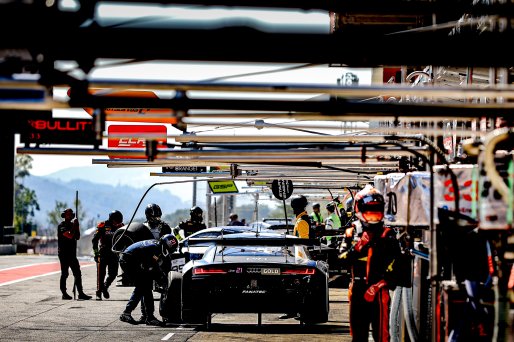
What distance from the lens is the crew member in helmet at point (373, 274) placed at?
9.62 m

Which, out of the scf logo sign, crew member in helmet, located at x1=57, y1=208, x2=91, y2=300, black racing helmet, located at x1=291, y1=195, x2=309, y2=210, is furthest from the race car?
crew member in helmet, located at x1=57, y1=208, x2=91, y2=300

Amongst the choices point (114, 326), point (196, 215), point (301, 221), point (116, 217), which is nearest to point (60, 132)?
point (114, 326)

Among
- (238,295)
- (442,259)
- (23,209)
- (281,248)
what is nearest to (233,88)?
(442,259)

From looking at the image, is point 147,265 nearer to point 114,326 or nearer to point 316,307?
point 114,326

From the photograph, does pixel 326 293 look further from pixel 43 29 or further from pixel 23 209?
pixel 23 209

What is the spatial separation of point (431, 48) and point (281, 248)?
7965 millimetres

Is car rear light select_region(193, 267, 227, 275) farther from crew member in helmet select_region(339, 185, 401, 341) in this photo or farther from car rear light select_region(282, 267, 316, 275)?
crew member in helmet select_region(339, 185, 401, 341)

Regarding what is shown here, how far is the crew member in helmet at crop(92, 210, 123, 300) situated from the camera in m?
18.3

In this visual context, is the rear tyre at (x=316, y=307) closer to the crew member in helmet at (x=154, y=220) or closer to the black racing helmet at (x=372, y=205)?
the black racing helmet at (x=372, y=205)

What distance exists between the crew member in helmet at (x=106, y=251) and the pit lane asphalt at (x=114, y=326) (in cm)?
33

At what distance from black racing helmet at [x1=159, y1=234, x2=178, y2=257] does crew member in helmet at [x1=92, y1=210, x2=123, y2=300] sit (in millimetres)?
3805

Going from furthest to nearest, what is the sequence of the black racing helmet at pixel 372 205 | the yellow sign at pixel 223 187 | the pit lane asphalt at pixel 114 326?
the yellow sign at pixel 223 187
the pit lane asphalt at pixel 114 326
the black racing helmet at pixel 372 205

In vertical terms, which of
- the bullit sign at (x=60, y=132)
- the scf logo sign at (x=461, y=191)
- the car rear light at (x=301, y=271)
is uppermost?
the bullit sign at (x=60, y=132)

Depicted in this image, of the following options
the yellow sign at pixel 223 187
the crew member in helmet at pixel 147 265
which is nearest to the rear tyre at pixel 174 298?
the crew member in helmet at pixel 147 265
